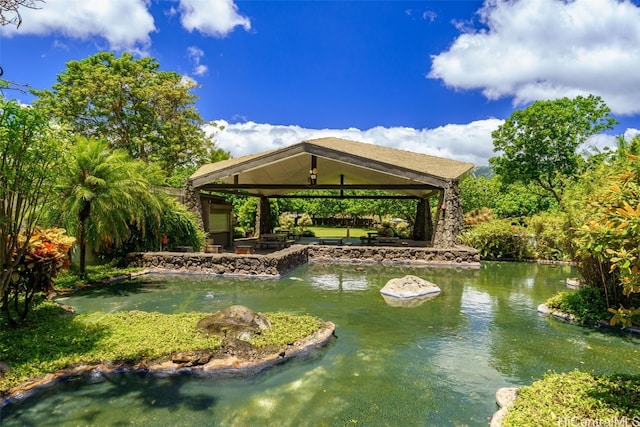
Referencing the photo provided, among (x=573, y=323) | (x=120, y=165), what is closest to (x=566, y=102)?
(x=573, y=323)

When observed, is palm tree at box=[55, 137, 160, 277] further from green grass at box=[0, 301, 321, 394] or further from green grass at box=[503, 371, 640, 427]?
green grass at box=[503, 371, 640, 427]

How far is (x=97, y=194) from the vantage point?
11.3m

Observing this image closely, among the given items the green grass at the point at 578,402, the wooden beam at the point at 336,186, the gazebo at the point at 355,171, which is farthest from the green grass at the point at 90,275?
the green grass at the point at 578,402

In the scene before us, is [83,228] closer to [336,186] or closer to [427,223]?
[336,186]

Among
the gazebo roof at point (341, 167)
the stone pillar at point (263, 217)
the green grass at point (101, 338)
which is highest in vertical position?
the gazebo roof at point (341, 167)

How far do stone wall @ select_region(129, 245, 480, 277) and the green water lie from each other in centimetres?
272

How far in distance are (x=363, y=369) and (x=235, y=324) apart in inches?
87.7

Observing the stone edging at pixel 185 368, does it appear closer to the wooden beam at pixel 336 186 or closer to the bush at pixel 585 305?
the bush at pixel 585 305

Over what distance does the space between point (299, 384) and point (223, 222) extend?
1840 centimetres

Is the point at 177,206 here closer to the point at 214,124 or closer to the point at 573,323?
the point at 573,323

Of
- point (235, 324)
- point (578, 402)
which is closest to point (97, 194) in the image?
point (235, 324)

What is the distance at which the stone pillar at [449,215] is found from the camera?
17375 mm

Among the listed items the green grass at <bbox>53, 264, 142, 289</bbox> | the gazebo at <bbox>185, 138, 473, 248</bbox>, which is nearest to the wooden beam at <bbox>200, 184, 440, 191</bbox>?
the gazebo at <bbox>185, 138, 473, 248</bbox>

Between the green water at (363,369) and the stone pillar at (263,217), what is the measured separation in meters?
14.5
